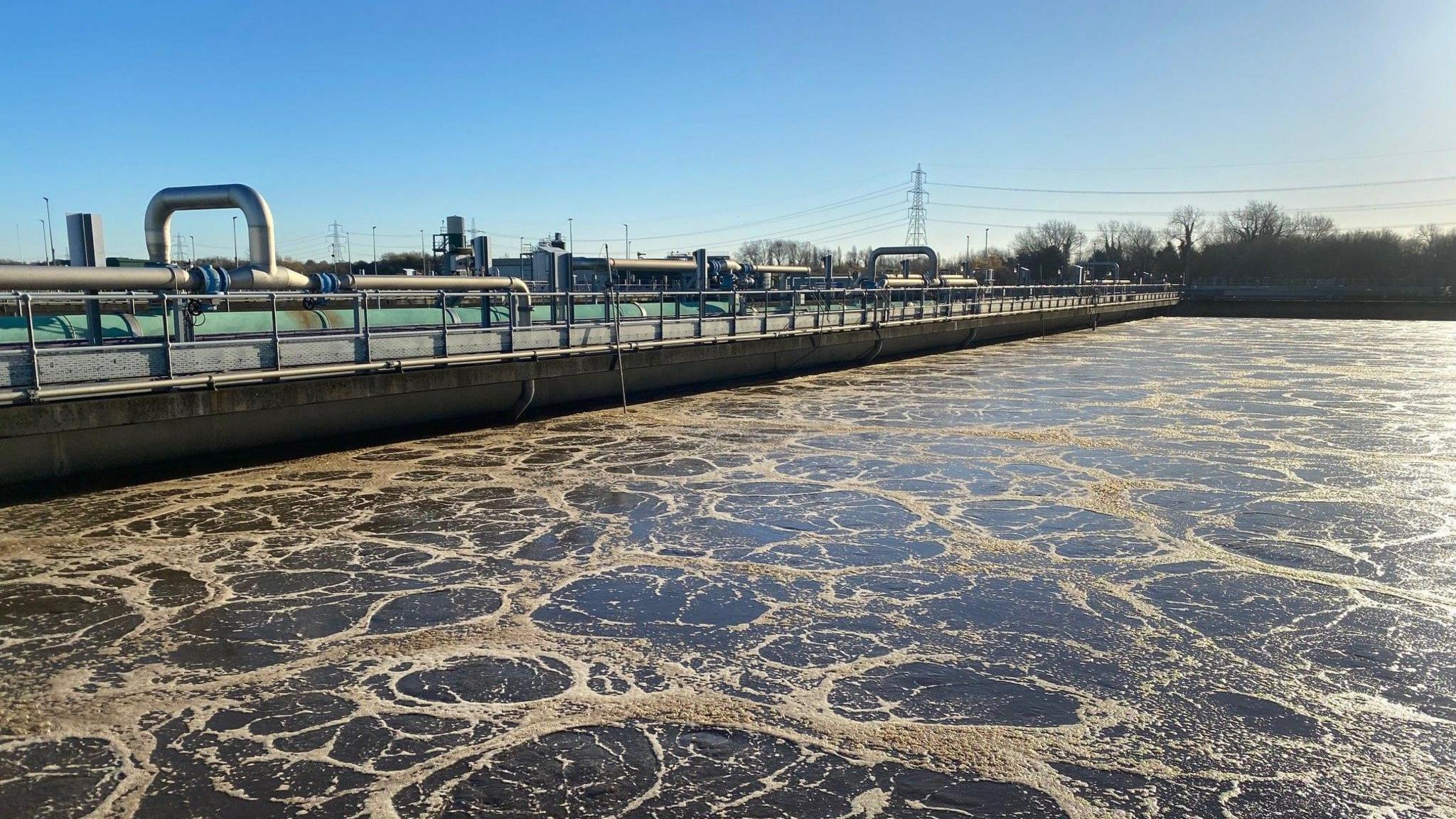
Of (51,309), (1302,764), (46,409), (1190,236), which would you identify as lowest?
(1302,764)

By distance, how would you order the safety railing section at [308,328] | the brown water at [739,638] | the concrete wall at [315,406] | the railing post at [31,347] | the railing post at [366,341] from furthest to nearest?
1. the railing post at [366,341]
2. the safety railing section at [308,328]
3. the concrete wall at [315,406]
4. the railing post at [31,347]
5. the brown water at [739,638]

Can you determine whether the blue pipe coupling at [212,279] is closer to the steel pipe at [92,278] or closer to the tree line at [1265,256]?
the steel pipe at [92,278]

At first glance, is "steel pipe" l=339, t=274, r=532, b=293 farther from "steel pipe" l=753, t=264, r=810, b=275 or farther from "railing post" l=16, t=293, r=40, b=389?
"steel pipe" l=753, t=264, r=810, b=275

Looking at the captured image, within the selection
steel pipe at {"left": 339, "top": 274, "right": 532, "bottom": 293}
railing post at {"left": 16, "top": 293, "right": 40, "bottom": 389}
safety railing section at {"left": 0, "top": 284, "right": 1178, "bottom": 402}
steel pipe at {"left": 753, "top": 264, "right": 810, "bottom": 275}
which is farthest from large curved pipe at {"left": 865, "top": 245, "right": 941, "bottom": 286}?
railing post at {"left": 16, "top": 293, "right": 40, "bottom": 389}

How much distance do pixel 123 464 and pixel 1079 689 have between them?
449 inches

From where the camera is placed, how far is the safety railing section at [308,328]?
11.2m

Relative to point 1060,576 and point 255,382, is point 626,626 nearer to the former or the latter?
point 1060,576

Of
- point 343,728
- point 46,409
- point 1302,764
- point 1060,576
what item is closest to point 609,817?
point 343,728

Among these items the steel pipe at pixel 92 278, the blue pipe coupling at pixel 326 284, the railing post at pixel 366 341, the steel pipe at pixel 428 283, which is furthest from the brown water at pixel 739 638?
the blue pipe coupling at pixel 326 284

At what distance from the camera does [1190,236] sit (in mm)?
115562

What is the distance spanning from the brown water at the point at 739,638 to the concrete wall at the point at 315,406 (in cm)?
55

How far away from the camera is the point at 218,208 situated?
61.4ft

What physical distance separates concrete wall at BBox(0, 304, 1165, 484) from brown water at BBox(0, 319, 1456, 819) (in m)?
0.55

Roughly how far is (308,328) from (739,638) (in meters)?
14.5
